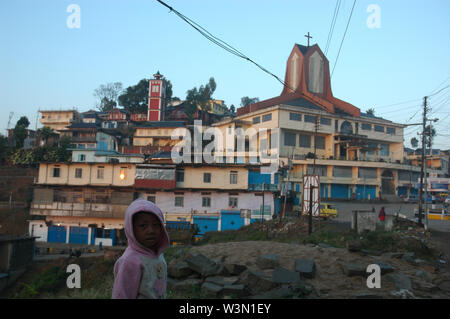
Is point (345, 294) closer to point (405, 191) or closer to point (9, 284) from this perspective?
point (9, 284)

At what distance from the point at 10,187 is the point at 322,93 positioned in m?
53.2

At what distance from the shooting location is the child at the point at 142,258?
8.20ft

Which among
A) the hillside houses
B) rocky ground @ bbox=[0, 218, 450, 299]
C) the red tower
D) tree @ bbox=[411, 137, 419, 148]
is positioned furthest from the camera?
tree @ bbox=[411, 137, 419, 148]

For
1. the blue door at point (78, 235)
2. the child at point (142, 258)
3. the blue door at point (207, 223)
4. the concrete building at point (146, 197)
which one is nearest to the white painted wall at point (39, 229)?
the concrete building at point (146, 197)

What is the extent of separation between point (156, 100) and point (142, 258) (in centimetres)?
5999

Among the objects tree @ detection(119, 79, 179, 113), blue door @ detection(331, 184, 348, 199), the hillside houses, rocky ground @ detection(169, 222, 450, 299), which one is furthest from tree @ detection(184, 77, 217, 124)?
rocky ground @ detection(169, 222, 450, 299)

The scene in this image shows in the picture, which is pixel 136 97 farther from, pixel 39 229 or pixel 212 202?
pixel 212 202

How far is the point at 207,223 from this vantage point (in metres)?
31.8

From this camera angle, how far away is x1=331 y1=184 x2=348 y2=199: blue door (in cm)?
4779

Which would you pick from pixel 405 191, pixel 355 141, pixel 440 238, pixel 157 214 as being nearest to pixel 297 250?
pixel 157 214

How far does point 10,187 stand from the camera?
148ft

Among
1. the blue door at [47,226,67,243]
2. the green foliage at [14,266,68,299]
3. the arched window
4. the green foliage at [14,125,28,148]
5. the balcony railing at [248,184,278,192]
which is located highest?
the arched window

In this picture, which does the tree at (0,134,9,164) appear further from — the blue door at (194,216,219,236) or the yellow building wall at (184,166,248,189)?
the blue door at (194,216,219,236)

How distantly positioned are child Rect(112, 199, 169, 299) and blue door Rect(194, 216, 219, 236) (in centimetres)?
2941
